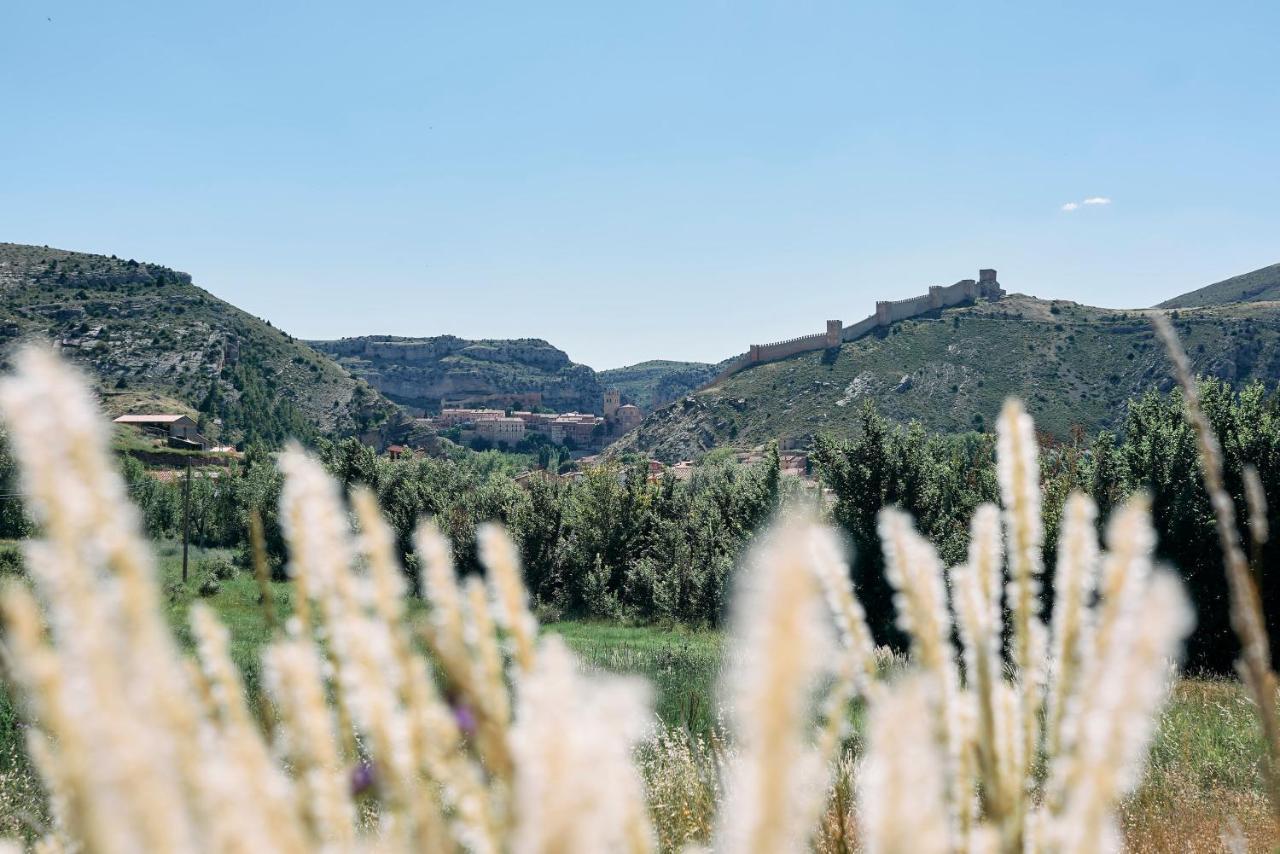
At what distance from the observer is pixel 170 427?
7481 cm

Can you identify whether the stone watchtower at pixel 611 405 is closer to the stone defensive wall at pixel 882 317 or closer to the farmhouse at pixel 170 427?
the stone defensive wall at pixel 882 317

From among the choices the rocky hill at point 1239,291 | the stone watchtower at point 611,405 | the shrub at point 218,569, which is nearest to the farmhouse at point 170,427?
the shrub at point 218,569

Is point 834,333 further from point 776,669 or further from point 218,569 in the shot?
point 776,669

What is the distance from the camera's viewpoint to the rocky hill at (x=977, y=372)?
85.5 m

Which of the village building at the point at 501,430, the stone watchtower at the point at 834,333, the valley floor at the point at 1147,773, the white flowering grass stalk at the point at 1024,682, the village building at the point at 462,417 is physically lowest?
the valley floor at the point at 1147,773

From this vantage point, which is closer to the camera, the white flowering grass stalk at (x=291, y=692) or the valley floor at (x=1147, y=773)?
the white flowering grass stalk at (x=291, y=692)

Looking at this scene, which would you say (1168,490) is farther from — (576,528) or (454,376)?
(454,376)

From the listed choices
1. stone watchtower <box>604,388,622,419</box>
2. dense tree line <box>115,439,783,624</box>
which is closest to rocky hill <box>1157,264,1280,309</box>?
stone watchtower <box>604,388,622,419</box>

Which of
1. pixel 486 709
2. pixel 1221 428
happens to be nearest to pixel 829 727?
pixel 486 709

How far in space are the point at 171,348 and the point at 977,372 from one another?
287 feet

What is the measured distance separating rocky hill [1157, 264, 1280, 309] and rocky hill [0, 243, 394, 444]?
114237 mm

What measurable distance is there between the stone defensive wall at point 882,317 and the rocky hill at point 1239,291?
89.3 feet

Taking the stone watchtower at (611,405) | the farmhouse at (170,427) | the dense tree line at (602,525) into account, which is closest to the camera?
the dense tree line at (602,525)

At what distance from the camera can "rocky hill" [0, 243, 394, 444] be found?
8912 centimetres
